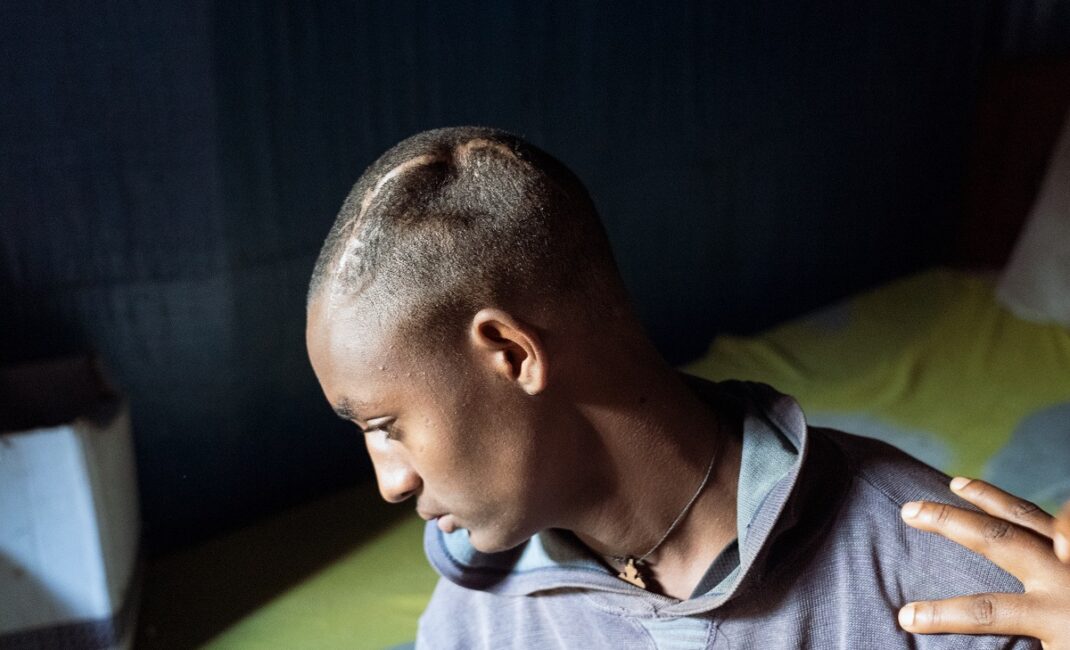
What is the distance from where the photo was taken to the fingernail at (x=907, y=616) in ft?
2.72

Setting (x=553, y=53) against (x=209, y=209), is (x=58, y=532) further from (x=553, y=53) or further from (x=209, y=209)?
(x=553, y=53)

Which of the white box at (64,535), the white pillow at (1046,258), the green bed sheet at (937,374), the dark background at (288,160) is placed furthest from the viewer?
the white pillow at (1046,258)

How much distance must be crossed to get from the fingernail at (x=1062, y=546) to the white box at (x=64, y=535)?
1.09 metres

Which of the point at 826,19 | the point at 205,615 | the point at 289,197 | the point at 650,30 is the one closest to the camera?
the point at 205,615

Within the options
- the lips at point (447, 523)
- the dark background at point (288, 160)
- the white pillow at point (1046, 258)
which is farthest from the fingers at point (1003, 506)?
the white pillow at point (1046, 258)

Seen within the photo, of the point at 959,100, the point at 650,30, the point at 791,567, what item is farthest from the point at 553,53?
the point at 959,100

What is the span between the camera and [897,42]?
272 cm

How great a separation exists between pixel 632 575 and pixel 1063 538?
1.17ft

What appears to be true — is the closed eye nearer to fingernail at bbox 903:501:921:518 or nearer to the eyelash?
the eyelash

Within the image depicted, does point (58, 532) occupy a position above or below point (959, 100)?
below

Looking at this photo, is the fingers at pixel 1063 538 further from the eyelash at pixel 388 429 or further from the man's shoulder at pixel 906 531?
the eyelash at pixel 388 429

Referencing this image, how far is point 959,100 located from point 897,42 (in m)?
0.35

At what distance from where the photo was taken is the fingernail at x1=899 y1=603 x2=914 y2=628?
0.83m

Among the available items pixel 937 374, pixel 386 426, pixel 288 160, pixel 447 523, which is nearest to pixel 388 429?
pixel 386 426
